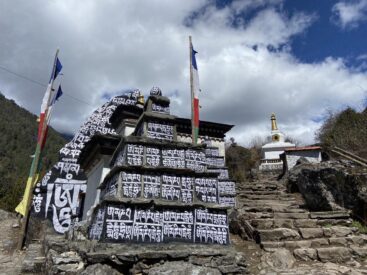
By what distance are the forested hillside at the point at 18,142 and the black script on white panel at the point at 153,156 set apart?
41.3 meters

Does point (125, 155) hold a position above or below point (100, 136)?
below

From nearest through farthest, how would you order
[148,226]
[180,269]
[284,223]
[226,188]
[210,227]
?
1. [180,269]
2. [148,226]
3. [210,227]
4. [284,223]
5. [226,188]

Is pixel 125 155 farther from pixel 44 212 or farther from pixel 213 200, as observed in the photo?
pixel 44 212

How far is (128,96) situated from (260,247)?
12.0 meters

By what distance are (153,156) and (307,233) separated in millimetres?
4849

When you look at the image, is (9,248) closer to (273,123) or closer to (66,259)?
(66,259)

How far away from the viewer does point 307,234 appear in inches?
361

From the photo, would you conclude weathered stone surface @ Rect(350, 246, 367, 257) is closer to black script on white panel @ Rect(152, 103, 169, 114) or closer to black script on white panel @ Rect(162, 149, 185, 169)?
black script on white panel @ Rect(162, 149, 185, 169)

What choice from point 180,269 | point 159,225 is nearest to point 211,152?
point 159,225

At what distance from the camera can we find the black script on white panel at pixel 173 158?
8068mm

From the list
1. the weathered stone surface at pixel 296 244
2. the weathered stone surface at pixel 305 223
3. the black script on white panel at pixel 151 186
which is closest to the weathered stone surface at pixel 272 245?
the weathered stone surface at pixel 296 244

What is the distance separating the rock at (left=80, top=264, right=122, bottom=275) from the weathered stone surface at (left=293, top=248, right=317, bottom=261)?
14.6 feet

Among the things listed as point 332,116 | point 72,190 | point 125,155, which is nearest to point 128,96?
point 72,190

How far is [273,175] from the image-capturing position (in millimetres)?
28234
